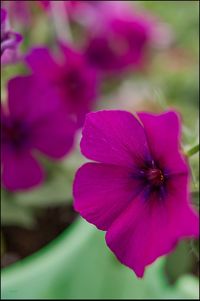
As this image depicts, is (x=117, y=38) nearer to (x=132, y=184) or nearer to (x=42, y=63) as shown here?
(x=42, y=63)

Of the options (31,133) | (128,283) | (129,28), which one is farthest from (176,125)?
(129,28)

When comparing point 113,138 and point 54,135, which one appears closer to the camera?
point 113,138

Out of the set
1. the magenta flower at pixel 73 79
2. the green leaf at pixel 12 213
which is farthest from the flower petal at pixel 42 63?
the green leaf at pixel 12 213

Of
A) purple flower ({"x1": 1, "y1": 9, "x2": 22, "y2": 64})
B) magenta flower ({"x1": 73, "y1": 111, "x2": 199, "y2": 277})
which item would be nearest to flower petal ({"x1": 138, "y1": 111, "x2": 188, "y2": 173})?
magenta flower ({"x1": 73, "y1": 111, "x2": 199, "y2": 277})

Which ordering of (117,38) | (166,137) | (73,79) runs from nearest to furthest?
(166,137)
(73,79)
(117,38)

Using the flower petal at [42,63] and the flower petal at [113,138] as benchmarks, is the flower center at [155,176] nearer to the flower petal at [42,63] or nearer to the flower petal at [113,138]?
the flower petal at [113,138]

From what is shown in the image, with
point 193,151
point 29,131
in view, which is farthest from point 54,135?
point 193,151
